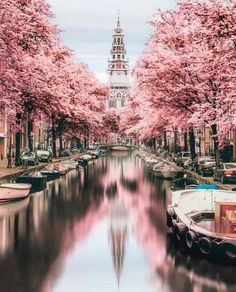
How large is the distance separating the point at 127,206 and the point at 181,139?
7666cm

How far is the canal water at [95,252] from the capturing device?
1502 centimetres

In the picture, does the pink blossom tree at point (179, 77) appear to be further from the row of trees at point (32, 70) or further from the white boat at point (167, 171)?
the row of trees at point (32, 70)

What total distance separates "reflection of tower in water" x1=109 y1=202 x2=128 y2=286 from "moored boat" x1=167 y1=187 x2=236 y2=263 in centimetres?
199

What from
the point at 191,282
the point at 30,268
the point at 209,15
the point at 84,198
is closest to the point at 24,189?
the point at 84,198

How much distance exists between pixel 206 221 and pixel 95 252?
453cm

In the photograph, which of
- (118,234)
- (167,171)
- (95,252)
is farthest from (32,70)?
(95,252)

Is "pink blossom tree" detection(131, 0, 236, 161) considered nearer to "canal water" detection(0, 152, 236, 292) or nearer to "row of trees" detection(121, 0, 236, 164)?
"row of trees" detection(121, 0, 236, 164)

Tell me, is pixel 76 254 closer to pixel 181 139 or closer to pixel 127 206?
pixel 127 206

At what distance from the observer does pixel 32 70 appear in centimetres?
4603

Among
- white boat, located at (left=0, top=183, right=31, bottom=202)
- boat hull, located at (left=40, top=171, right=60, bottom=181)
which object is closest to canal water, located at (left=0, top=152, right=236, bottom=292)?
white boat, located at (left=0, top=183, right=31, bottom=202)

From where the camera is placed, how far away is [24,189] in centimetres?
3400

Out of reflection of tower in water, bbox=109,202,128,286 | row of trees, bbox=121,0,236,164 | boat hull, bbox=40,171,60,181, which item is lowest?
reflection of tower in water, bbox=109,202,128,286

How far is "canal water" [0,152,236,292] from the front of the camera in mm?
15016

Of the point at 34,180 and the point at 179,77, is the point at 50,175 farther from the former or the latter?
the point at 179,77
